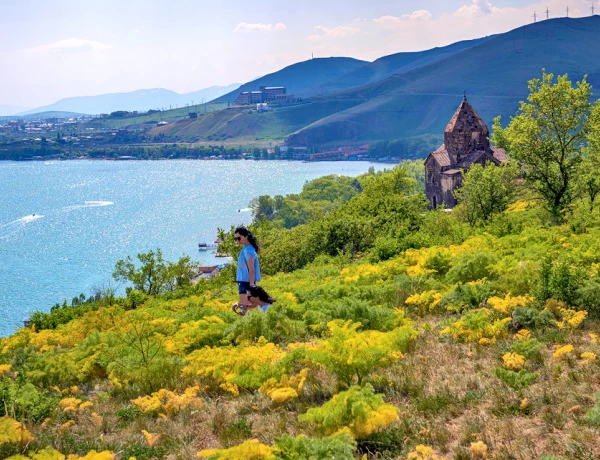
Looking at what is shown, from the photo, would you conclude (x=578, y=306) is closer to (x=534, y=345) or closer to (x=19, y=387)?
(x=534, y=345)

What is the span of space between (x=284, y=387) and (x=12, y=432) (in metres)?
3.44

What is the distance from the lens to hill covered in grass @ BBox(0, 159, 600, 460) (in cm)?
630

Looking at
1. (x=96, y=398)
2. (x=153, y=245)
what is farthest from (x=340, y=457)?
(x=153, y=245)

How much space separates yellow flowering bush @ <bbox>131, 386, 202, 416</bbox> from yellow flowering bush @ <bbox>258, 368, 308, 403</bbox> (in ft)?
3.26

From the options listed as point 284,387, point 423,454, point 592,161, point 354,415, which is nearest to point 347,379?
point 284,387

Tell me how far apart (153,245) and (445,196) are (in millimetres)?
78212

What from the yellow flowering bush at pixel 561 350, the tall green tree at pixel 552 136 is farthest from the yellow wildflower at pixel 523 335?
the tall green tree at pixel 552 136

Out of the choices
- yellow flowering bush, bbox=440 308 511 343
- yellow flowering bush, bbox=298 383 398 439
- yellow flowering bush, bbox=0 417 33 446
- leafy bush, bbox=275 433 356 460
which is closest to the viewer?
leafy bush, bbox=275 433 356 460

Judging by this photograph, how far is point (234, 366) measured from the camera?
8.65 metres

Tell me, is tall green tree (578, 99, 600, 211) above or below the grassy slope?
above

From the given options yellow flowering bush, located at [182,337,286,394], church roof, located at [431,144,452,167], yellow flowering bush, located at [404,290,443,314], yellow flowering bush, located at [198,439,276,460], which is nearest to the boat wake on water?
Result: church roof, located at [431,144,452,167]

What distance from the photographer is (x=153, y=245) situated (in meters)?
127

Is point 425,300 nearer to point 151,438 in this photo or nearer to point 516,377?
point 516,377

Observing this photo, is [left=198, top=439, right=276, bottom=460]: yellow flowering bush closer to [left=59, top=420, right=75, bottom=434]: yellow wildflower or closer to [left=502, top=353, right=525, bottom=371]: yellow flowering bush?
[left=59, top=420, right=75, bottom=434]: yellow wildflower
